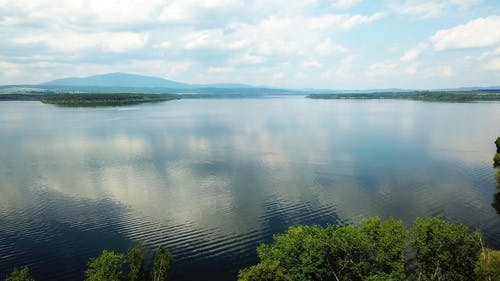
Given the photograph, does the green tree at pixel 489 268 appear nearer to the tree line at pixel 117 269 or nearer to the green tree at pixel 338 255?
the green tree at pixel 338 255

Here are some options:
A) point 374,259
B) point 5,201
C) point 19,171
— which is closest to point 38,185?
point 5,201

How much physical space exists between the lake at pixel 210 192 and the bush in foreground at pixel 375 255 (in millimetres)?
7878

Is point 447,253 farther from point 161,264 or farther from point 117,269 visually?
point 117,269

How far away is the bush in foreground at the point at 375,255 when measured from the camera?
27517mm

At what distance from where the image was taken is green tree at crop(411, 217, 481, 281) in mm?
28109

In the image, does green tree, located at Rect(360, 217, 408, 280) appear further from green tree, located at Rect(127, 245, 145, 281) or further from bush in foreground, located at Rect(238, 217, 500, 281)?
green tree, located at Rect(127, 245, 145, 281)

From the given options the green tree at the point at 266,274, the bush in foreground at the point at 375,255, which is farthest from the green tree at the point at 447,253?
the green tree at the point at 266,274

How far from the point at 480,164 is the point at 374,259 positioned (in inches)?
2203

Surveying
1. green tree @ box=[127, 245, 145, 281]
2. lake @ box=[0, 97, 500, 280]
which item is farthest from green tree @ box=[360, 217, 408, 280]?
green tree @ box=[127, 245, 145, 281]

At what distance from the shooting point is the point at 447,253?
28.1 metres

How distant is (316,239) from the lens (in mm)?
28609

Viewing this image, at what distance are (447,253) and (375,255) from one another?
17.9 feet

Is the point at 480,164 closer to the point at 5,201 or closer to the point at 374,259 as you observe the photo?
the point at 374,259

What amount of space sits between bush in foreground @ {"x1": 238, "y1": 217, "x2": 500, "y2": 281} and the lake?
7.88m
